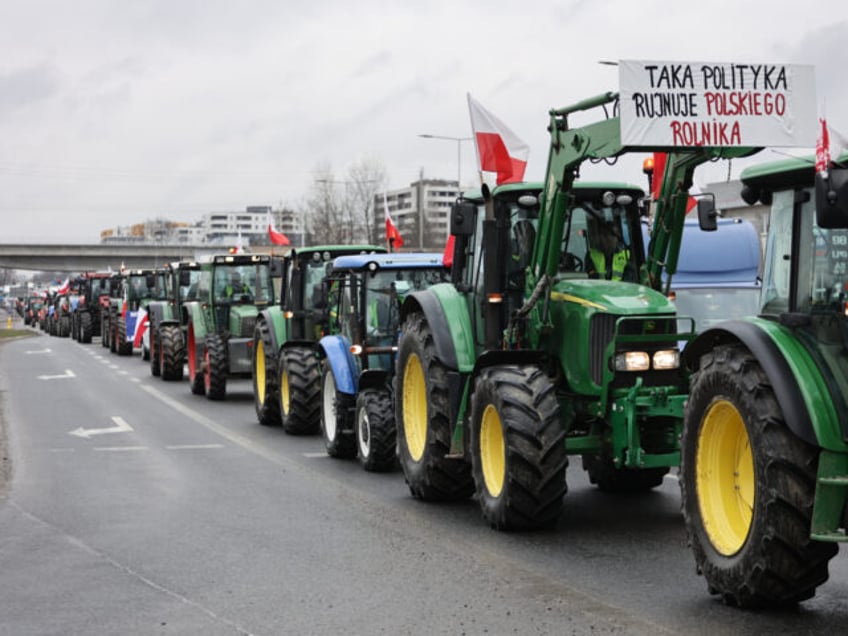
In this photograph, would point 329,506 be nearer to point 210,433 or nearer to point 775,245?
point 775,245

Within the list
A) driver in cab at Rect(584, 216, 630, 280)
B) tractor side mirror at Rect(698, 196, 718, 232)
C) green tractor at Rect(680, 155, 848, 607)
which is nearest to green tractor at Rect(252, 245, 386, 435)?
driver in cab at Rect(584, 216, 630, 280)

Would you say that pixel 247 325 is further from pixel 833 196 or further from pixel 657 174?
pixel 833 196

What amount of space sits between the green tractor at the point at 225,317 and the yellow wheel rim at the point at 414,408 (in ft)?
34.8

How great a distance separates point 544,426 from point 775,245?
264cm

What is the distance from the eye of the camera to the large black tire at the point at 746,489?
6.55 meters

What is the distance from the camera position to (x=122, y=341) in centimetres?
3975

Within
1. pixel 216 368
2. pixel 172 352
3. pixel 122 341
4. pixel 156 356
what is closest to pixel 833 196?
pixel 216 368

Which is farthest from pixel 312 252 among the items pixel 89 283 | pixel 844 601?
pixel 89 283

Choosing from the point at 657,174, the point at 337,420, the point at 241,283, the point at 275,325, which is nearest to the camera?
the point at 657,174

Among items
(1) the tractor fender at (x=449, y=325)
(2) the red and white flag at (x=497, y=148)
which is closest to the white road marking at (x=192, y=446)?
(1) the tractor fender at (x=449, y=325)

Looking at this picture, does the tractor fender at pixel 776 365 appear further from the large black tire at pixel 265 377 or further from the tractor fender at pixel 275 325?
the tractor fender at pixel 275 325

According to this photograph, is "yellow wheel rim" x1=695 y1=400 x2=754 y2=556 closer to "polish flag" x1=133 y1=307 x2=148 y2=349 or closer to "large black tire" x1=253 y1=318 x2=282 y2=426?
"large black tire" x1=253 y1=318 x2=282 y2=426

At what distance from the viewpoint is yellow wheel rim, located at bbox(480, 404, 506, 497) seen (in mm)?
10000

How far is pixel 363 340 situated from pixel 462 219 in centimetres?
400
